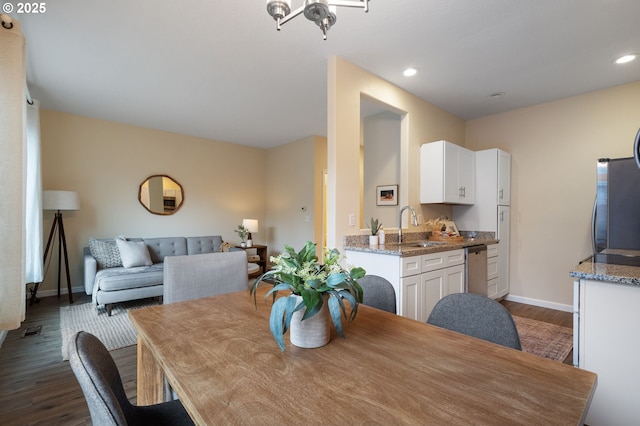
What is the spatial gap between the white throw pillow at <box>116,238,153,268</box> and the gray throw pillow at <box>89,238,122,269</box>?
12 centimetres

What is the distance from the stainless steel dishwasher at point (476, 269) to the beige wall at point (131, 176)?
4316mm

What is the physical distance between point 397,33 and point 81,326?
399cm

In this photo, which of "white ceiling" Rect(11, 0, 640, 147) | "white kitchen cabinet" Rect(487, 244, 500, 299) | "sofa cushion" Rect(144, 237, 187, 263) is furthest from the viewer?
"sofa cushion" Rect(144, 237, 187, 263)

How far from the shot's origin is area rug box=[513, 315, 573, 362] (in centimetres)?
243

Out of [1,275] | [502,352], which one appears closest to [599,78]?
[502,352]

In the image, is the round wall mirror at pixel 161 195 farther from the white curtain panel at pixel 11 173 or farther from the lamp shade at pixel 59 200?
the white curtain panel at pixel 11 173

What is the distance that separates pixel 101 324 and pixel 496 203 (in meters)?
4.75

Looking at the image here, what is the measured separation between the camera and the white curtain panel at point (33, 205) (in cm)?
305

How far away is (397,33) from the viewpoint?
2246 mm

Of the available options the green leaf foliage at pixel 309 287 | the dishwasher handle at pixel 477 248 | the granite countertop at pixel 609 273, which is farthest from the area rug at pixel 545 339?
the green leaf foliage at pixel 309 287

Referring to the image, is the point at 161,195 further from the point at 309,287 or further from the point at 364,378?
the point at 364,378

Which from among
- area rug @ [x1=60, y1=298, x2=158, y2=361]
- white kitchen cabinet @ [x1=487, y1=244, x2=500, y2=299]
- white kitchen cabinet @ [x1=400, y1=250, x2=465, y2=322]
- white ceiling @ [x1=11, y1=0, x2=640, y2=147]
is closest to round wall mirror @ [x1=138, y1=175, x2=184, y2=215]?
white ceiling @ [x1=11, y1=0, x2=640, y2=147]

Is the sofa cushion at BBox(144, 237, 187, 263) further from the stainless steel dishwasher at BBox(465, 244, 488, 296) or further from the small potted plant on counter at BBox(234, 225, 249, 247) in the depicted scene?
the stainless steel dishwasher at BBox(465, 244, 488, 296)

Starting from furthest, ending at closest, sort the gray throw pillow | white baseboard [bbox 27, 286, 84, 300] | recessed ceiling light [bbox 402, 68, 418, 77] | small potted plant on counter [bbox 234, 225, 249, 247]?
small potted plant on counter [bbox 234, 225, 249, 247] → white baseboard [bbox 27, 286, 84, 300] → the gray throw pillow → recessed ceiling light [bbox 402, 68, 418, 77]
